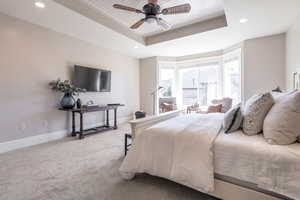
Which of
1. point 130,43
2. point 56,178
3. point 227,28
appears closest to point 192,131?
point 56,178

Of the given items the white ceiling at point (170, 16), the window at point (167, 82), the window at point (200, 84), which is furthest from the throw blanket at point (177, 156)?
the window at point (167, 82)

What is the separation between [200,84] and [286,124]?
492 centimetres

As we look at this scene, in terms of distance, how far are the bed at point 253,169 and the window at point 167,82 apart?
195 inches

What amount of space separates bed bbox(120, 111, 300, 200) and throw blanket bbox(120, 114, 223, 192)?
34 mm

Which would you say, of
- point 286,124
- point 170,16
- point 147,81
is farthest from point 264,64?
point 147,81

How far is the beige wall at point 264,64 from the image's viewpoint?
4004 millimetres

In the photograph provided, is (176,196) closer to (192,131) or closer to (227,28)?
(192,131)

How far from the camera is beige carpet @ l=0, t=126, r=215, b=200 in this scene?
5.56 ft

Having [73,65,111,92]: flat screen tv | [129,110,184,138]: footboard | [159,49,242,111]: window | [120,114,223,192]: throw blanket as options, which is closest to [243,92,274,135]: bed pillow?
[120,114,223,192]: throw blanket

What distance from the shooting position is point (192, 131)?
5.59 feet

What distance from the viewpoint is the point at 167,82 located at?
256 inches

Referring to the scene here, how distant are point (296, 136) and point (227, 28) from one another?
10.3 feet

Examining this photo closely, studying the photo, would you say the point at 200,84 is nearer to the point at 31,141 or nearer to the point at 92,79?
the point at 92,79

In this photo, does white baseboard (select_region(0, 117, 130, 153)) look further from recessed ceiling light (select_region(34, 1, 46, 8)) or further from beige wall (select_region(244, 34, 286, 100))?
beige wall (select_region(244, 34, 286, 100))
